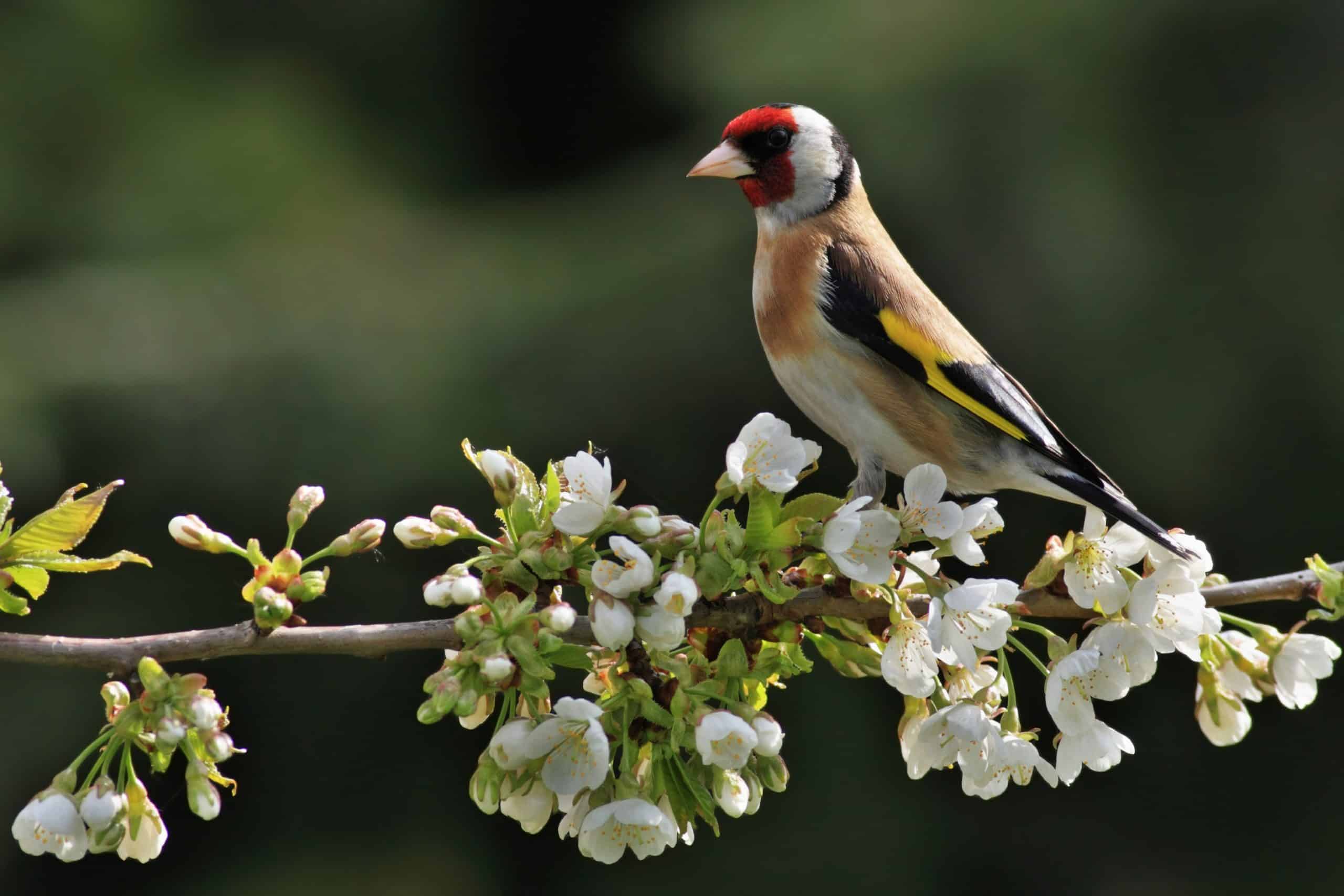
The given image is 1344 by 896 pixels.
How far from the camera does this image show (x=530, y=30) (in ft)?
20.5

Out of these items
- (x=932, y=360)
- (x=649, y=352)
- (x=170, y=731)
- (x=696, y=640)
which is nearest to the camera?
(x=170, y=731)

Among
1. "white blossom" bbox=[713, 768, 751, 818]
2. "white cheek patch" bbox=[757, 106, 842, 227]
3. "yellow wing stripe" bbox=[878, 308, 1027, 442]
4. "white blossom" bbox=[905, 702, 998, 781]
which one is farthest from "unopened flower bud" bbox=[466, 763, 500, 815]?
"white cheek patch" bbox=[757, 106, 842, 227]

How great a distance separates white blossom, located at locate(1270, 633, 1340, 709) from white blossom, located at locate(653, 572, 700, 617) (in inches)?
29.2

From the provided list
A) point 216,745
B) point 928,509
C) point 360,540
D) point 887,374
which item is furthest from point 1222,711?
point 216,745

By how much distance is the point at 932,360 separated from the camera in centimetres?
210

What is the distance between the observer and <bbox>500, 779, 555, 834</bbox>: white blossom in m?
1.51

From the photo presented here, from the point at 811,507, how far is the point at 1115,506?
0.48 meters

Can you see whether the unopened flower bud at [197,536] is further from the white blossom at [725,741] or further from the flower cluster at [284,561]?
the white blossom at [725,741]

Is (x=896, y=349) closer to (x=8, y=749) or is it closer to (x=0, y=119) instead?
(x=8, y=749)

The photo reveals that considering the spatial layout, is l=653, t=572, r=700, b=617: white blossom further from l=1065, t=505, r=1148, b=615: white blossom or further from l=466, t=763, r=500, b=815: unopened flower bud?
l=1065, t=505, r=1148, b=615: white blossom

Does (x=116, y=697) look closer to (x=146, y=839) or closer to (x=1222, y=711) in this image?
(x=146, y=839)

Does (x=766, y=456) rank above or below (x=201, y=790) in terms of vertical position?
above

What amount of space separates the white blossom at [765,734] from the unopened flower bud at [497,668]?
0.88 ft

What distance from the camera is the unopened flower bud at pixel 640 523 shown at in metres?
1.45
